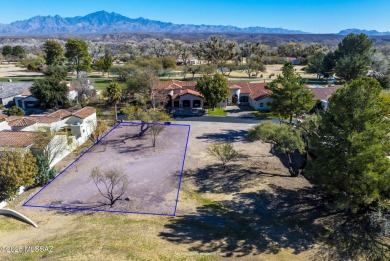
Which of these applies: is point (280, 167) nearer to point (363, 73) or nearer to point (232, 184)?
point (232, 184)

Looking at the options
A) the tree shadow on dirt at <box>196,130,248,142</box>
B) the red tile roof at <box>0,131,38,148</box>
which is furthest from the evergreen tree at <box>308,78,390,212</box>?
the red tile roof at <box>0,131,38,148</box>

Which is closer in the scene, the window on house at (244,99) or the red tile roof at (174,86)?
the red tile roof at (174,86)

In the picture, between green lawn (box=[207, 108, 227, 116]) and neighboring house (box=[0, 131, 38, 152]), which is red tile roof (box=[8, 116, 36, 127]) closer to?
neighboring house (box=[0, 131, 38, 152])

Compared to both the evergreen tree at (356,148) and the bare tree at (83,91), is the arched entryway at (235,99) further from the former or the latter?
the evergreen tree at (356,148)

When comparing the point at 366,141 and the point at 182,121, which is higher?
the point at 366,141

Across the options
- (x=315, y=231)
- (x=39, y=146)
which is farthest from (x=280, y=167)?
(x=39, y=146)

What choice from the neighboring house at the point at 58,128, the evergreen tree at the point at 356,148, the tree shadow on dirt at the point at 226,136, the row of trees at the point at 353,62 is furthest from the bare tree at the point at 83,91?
the row of trees at the point at 353,62

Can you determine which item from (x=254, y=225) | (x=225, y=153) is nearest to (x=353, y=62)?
(x=225, y=153)
